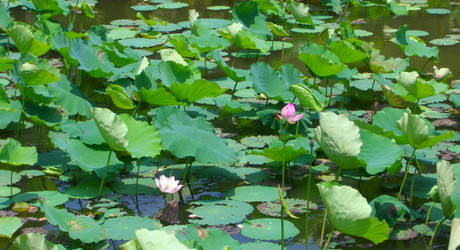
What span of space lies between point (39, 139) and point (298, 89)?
1123 mm

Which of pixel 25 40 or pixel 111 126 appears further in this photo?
pixel 25 40

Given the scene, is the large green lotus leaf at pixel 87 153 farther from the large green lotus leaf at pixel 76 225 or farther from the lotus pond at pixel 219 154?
the large green lotus leaf at pixel 76 225

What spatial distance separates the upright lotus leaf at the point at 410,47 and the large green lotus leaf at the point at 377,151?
1483 millimetres

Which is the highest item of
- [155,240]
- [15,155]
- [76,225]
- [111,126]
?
[155,240]

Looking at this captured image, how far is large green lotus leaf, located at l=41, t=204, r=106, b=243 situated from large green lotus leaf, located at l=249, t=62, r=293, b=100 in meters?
1.22

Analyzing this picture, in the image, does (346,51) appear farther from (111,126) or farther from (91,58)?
(111,126)

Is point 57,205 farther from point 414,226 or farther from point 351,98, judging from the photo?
point 351,98

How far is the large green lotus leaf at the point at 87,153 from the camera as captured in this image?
2328 mm

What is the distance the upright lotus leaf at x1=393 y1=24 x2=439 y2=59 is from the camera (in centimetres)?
370

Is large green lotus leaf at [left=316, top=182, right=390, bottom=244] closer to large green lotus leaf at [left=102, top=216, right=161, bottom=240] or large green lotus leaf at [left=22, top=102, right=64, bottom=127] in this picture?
large green lotus leaf at [left=102, top=216, right=161, bottom=240]

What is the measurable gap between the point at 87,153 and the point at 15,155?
256 millimetres

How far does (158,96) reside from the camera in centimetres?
272

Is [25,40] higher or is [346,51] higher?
[25,40]

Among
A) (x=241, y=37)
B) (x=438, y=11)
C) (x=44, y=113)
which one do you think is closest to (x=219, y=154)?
(x=44, y=113)
